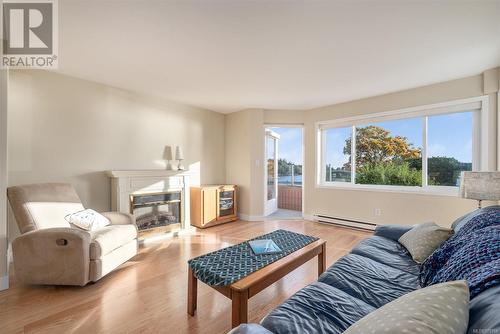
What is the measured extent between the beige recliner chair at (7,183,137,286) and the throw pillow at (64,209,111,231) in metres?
0.09

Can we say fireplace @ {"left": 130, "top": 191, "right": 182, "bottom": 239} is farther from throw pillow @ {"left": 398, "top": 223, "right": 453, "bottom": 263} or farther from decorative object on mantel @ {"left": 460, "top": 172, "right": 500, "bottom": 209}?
decorative object on mantel @ {"left": 460, "top": 172, "right": 500, "bottom": 209}

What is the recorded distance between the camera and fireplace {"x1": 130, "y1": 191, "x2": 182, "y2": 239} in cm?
328

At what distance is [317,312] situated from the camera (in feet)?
3.62

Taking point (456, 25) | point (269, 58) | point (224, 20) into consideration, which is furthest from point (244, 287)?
point (456, 25)

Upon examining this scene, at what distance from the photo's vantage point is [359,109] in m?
3.97

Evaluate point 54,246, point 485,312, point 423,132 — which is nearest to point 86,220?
point 54,246

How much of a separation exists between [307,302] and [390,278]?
0.69 meters

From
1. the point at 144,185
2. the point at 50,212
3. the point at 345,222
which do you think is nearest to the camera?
the point at 50,212

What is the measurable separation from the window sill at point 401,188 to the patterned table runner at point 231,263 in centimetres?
250

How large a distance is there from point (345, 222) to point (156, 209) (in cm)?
330

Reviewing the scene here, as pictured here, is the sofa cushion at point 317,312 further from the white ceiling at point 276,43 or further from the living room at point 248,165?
the white ceiling at point 276,43

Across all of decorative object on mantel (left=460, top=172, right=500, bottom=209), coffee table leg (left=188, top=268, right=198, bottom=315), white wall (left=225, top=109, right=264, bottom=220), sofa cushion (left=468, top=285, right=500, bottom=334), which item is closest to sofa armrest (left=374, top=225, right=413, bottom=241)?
decorative object on mantel (left=460, top=172, right=500, bottom=209)

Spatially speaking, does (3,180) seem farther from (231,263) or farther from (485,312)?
(485,312)

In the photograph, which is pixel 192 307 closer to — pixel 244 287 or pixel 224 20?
pixel 244 287
